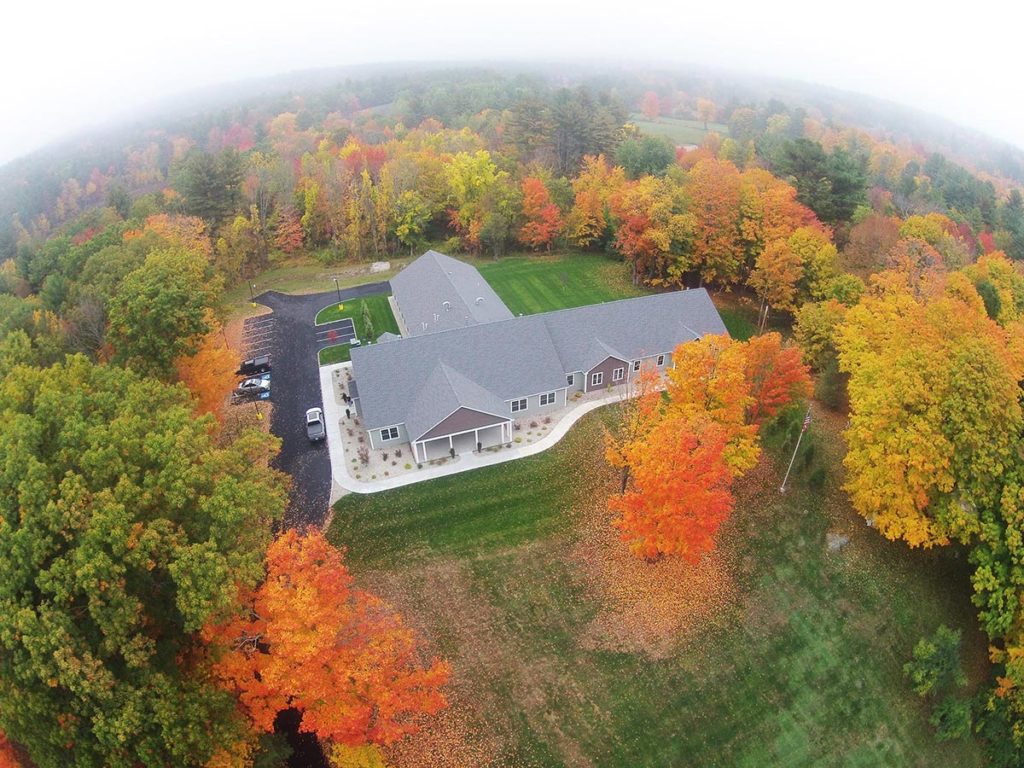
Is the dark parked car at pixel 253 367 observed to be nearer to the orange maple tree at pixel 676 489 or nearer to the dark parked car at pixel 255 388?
the dark parked car at pixel 255 388

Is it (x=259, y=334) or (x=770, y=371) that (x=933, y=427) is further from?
(x=259, y=334)

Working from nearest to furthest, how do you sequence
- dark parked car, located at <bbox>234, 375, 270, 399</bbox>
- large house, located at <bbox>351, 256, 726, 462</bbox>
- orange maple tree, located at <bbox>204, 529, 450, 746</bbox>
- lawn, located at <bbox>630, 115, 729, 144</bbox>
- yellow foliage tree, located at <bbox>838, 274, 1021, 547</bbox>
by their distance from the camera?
1. orange maple tree, located at <bbox>204, 529, 450, 746</bbox>
2. yellow foliage tree, located at <bbox>838, 274, 1021, 547</bbox>
3. large house, located at <bbox>351, 256, 726, 462</bbox>
4. dark parked car, located at <bbox>234, 375, 270, 399</bbox>
5. lawn, located at <bbox>630, 115, 729, 144</bbox>

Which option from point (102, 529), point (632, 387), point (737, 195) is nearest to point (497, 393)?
point (632, 387)

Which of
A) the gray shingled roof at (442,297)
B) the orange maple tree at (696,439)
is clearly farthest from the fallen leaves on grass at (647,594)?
the gray shingled roof at (442,297)

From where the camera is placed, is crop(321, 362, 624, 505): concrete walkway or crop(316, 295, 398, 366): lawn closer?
crop(321, 362, 624, 505): concrete walkway

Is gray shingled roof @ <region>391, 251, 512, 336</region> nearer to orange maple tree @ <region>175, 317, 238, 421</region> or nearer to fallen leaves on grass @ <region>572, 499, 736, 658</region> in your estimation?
orange maple tree @ <region>175, 317, 238, 421</region>

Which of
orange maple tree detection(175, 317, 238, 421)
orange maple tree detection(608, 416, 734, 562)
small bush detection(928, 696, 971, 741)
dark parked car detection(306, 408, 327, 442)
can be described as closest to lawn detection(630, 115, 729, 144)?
dark parked car detection(306, 408, 327, 442)
